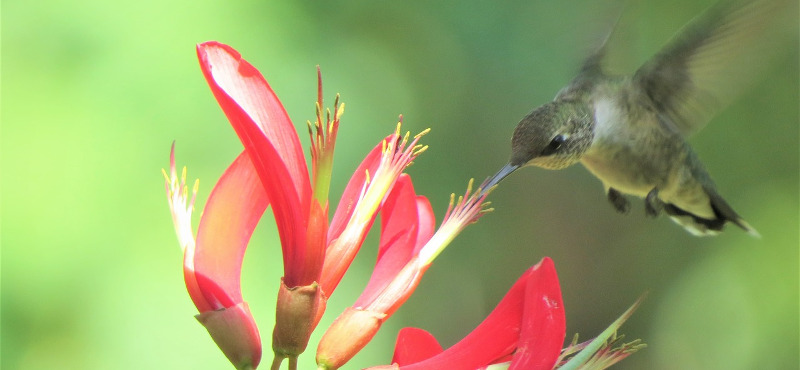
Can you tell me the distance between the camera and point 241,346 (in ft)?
4.18

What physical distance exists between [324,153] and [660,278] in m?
2.99

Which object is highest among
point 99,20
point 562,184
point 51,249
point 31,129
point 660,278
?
point 99,20

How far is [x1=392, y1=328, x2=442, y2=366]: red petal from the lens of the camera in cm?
147

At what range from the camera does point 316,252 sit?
124 centimetres

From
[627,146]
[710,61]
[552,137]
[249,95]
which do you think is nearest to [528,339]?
[249,95]

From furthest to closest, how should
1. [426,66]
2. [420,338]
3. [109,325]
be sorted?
[426,66] → [109,325] → [420,338]

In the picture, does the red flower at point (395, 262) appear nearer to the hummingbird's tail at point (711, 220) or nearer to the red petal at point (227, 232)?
the red petal at point (227, 232)

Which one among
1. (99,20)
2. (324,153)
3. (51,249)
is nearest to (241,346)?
(324,153)

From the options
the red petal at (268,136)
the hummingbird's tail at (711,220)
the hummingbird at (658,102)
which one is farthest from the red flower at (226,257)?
the hummingbird's tail at (711,220)

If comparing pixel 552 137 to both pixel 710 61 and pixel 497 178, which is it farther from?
pixel 710 61

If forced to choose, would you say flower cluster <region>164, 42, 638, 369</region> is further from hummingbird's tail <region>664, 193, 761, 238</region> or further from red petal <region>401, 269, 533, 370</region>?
hummingbird's tail <region>664, 193, 761, 238</region>

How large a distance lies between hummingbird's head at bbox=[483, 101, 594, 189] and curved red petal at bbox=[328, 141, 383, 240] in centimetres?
31

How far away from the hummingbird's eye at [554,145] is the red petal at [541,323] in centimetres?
65

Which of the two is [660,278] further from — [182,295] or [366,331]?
[366,331]
